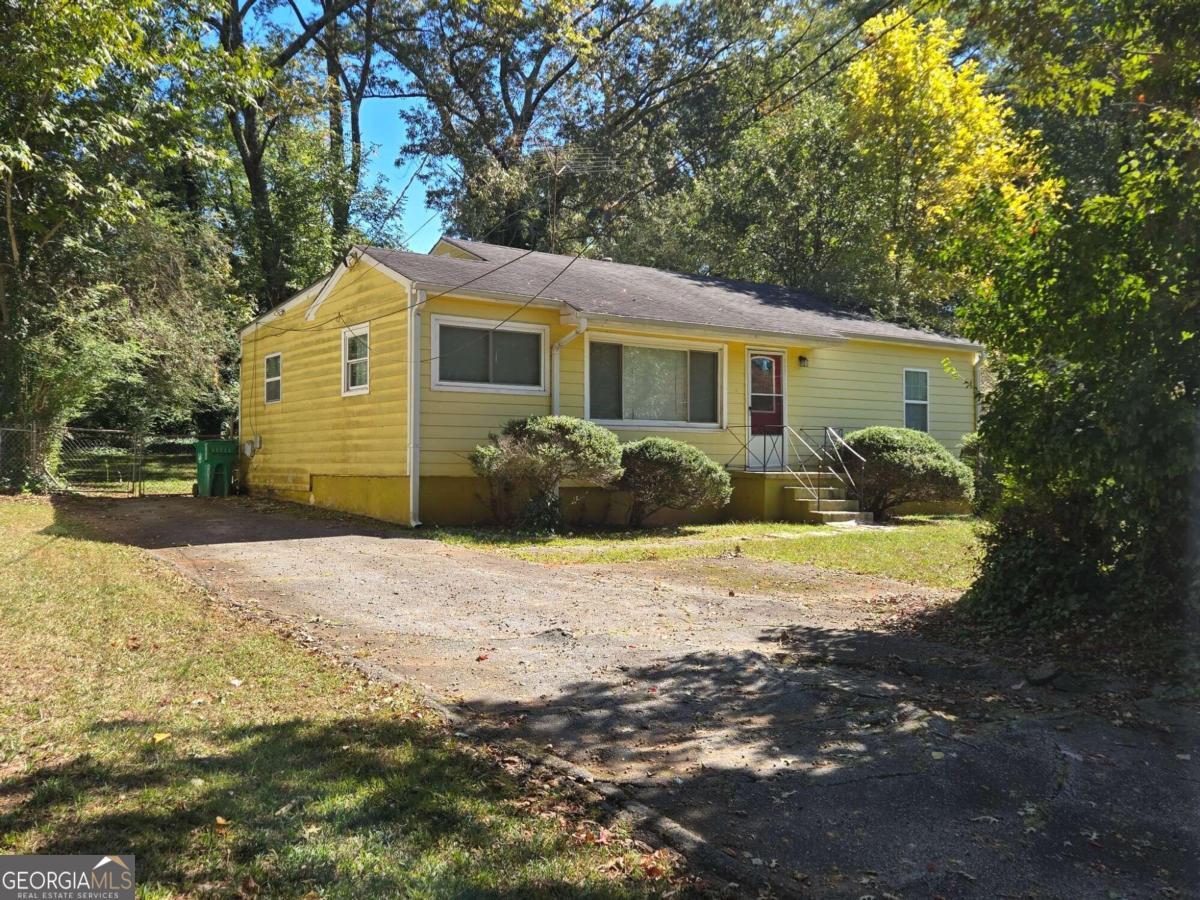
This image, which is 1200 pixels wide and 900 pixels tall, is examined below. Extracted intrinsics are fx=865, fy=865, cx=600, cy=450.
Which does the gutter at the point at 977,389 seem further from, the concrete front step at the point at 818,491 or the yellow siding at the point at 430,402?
the concrete front step at the point at 818,491

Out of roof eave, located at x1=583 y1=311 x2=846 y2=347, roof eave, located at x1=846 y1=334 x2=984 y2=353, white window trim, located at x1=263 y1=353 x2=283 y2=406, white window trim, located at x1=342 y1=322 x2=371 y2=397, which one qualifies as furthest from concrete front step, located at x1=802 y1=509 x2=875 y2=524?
white window trim, located at x1=263 y1=353 x2=283 y2=406

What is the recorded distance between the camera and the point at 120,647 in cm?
556

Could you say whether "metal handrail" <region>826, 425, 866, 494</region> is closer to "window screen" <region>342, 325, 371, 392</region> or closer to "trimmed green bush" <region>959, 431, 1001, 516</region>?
"trimmed green bush" <region>959, 431, 1001, 516</region>

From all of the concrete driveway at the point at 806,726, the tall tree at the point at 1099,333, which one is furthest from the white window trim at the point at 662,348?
the tall tree at the point at 1099,333

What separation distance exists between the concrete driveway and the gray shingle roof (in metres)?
6.47

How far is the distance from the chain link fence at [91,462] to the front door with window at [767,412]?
13.1 metres

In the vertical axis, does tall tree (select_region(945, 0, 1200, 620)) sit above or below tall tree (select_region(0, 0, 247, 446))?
below

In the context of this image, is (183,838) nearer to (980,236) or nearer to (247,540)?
(980,236)

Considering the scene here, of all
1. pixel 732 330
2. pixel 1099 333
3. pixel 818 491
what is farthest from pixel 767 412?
pixel 1099 333

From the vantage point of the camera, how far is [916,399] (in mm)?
18594

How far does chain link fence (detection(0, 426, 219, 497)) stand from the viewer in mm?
16359

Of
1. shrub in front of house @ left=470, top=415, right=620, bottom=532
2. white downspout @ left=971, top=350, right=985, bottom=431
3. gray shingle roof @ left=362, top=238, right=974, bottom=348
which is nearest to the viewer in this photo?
white downspout @ left=971, top=350, right=985, bottom=431

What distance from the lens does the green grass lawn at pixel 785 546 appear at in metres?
9.91

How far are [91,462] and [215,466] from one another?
24.8 ft
